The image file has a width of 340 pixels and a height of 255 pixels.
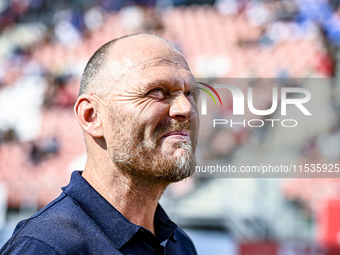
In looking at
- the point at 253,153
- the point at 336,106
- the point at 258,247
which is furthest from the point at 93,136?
the point at 336,106

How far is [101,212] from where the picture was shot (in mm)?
1105

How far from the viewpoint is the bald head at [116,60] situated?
3.97 ft

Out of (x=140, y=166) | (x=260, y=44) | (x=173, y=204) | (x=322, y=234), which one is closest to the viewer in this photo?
(x=140, y=166)

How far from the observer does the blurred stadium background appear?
4773 millimetres

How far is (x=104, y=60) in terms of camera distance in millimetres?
1261

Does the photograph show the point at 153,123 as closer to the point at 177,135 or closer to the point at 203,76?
the point at 177,135

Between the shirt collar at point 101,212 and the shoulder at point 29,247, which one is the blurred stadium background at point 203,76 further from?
the shoulder at point 29,247

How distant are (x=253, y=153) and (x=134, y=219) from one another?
15.2 feet

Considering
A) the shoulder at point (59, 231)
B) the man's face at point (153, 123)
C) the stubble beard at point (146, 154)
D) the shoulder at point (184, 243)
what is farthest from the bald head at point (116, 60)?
the shoulder at point (184, 243)

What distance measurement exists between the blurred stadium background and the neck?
3.49 meters

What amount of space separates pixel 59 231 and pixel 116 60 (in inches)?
23.3

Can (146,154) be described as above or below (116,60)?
below

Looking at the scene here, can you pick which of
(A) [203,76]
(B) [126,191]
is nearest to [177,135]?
(B) [126,191]

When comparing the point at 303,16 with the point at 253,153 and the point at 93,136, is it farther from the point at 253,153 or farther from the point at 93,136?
the point at 93,136
